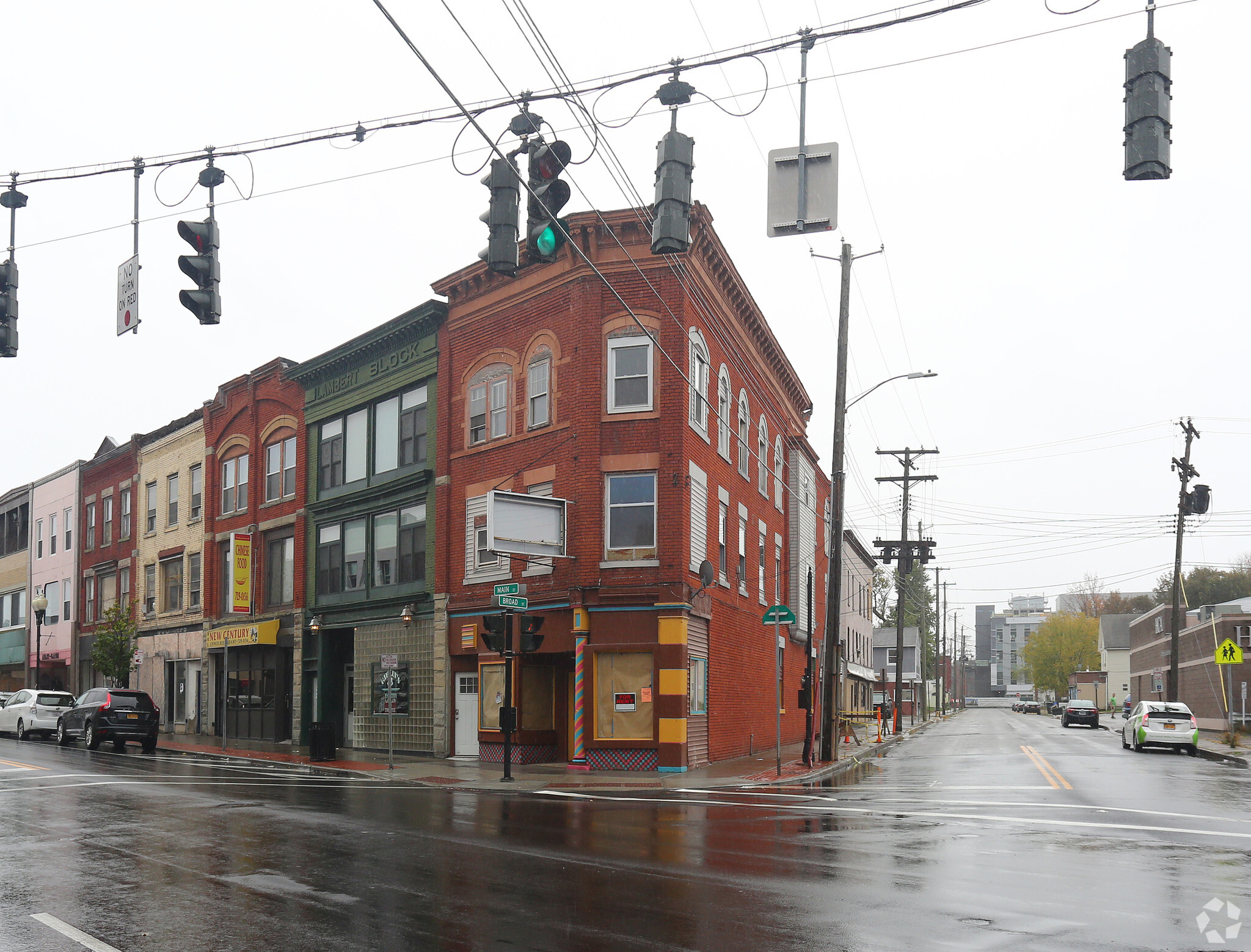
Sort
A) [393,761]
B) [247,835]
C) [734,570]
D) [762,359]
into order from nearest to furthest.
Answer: [247,835] → [393,761] → [734,570] → [762,359]

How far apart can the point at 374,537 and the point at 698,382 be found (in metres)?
11.6

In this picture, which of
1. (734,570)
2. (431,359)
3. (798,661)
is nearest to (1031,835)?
(734,570)

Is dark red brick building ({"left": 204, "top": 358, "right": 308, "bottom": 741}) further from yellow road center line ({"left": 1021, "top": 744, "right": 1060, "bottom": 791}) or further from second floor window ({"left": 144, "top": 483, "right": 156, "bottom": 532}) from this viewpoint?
yellow road center line ({"left": 1021, "top": 744, "right": 1060, "bottom": 791})

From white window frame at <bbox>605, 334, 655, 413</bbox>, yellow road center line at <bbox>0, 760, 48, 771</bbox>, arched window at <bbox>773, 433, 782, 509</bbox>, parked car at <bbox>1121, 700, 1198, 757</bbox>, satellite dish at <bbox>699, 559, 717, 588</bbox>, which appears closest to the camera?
yellow road center line at <bbox>0, 760, 48, 771</bbox>

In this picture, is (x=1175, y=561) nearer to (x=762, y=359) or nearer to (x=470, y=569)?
(x=762, y=359)

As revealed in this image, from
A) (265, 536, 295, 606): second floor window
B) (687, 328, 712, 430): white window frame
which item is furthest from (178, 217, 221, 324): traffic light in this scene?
(265, 536, 295, 606): second floor window

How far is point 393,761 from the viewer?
1120 inches

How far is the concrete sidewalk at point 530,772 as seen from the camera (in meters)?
22.5

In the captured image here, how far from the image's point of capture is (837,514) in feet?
93.1

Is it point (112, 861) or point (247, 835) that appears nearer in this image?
point (112, 861)

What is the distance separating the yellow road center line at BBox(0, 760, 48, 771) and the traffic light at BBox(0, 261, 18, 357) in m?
12.7

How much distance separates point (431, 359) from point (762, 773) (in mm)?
14550

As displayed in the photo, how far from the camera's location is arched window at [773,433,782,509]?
3841 centimetres

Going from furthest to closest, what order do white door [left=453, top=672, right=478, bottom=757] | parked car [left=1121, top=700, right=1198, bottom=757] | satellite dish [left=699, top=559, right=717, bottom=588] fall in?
parked car [left=1121, top=700, right=1198, bottom=757]
white door [left=453, top=672, right=478, bottom=757]
satellite dish [left=699, top=559, right=717, bottom=588]
